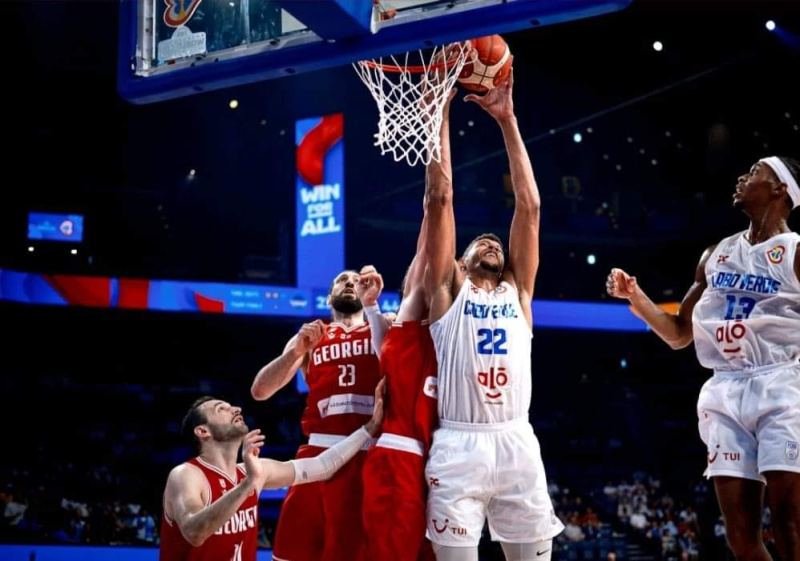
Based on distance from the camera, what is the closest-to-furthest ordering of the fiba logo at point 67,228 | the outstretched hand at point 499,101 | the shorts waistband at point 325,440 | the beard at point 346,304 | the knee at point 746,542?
the knee at point 746,542, the outstretched hand at point 499,101, the shorts waistband at point 325,440, the beard at point 346,304, the fiba logo at point 67,228

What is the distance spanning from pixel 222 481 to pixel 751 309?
251cm

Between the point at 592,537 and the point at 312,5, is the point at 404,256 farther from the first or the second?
the point at 312,5

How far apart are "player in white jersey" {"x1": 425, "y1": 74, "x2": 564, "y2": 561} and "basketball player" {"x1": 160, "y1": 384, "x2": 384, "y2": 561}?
1.53 ft

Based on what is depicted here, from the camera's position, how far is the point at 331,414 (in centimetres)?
484

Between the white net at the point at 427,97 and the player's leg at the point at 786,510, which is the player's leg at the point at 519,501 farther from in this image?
the white net at the point at 427,97

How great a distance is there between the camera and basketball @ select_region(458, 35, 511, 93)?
4387 mm

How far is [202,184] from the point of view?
22188 mm

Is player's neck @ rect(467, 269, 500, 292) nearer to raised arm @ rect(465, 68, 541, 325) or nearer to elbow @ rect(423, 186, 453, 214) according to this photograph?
raised arm @ rect(465, 68, 541, 325)

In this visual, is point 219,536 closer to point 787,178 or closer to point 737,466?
point 737,466

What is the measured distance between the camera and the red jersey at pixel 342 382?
15.8 feet

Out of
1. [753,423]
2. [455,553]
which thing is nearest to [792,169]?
[753,423]

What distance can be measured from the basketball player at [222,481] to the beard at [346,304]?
30.6 inches

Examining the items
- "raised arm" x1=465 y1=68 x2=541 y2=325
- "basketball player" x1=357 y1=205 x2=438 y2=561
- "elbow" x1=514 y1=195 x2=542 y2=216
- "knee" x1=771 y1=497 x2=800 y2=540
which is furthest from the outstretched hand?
"knee" x1=771 y1=497 x2=800 y2=540

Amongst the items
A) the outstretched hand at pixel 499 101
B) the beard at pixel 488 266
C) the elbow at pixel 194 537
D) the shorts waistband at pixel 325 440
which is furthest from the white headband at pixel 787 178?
the elbow at pixel 194 537
